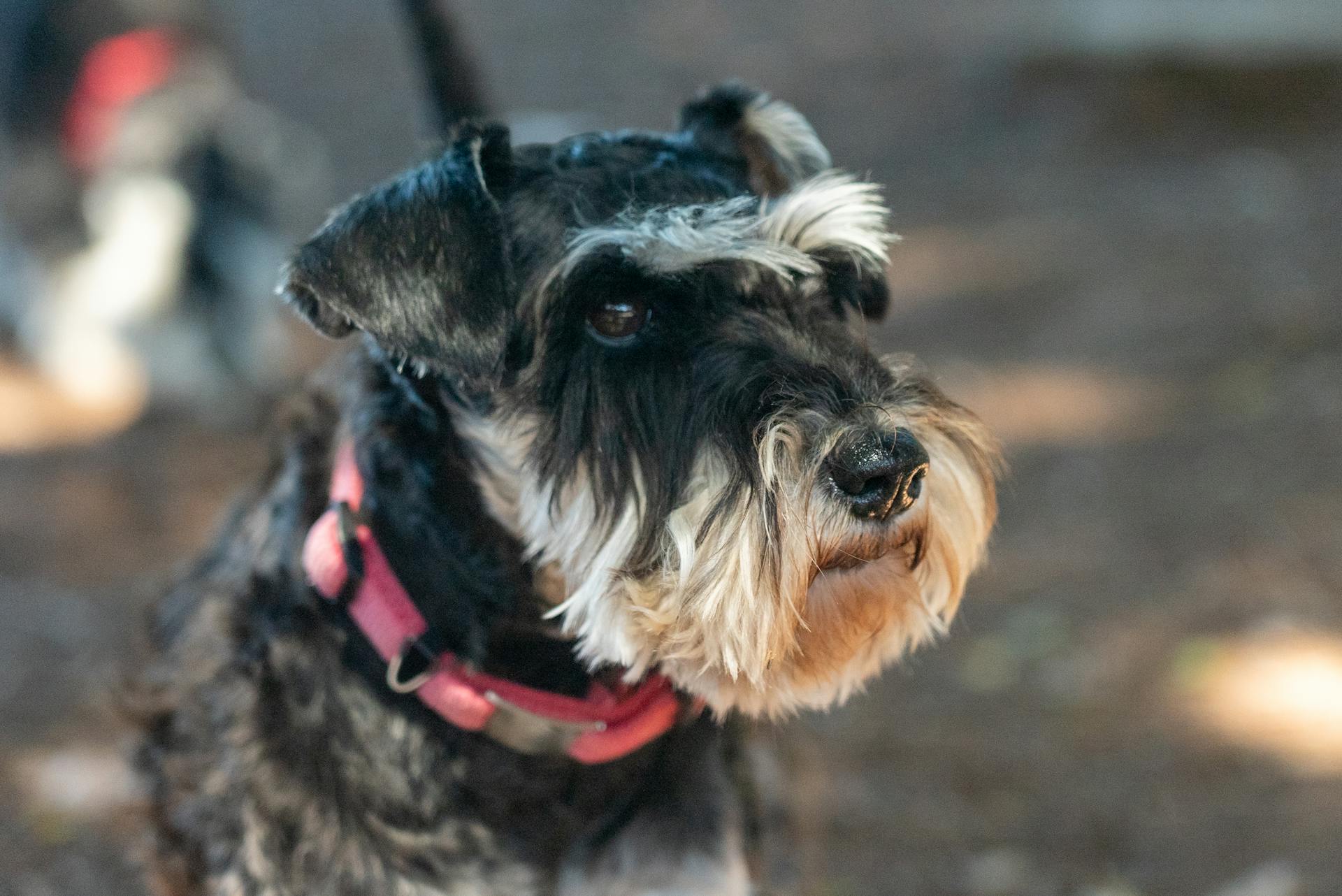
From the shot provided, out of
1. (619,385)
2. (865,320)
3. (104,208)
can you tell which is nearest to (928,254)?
(104,208)

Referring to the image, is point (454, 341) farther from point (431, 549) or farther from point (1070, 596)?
point (1070, 596)

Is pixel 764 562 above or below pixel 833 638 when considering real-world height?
above

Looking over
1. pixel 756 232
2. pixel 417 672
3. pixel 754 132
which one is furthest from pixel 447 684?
pixel 754 132

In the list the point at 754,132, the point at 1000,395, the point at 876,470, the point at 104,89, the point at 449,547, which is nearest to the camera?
the point at 876,470

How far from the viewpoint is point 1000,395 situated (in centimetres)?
646

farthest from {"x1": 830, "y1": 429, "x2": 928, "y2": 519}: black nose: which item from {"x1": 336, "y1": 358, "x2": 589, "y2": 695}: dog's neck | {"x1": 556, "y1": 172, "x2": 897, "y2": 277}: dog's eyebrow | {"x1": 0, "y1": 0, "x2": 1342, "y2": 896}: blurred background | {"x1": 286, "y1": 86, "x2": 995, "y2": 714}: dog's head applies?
{"x1": 0, "y1": 0, "x2": 1342, "y2": 896}: blurred background

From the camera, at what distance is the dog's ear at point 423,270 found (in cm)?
232

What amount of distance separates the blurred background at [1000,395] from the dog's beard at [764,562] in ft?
2.59

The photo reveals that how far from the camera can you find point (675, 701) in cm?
261

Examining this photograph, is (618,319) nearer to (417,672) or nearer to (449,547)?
(449,547)

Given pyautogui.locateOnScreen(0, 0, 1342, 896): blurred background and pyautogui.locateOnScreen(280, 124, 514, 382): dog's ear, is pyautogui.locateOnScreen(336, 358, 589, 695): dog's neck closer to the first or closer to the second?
pyautogui.locateOnScreen(280, 124, 514, 382): dog's ear

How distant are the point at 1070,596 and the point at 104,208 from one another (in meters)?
4.49

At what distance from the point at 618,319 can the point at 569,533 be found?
14.6 inches

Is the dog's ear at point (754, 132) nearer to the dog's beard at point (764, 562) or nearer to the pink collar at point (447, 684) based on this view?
the dog's beard at point (764, 562)
